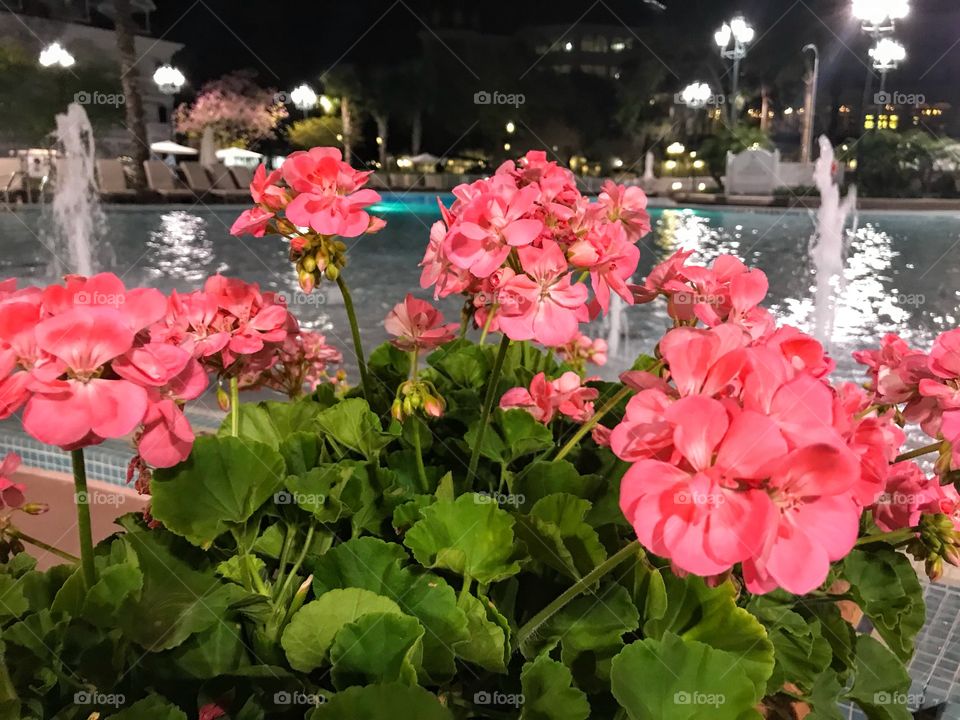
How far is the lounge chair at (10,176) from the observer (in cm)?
414

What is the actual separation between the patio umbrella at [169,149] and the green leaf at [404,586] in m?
5.36

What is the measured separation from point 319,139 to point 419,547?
199 inches

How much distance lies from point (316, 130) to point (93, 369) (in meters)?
5.21

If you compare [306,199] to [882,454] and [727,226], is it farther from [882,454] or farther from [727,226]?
[727,226]

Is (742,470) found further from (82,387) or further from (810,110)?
(810,110)

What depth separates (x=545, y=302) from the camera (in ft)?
1.10

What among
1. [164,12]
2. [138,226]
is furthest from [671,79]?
[138,226]

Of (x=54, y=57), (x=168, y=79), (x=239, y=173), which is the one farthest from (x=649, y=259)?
(x=54, y=57)

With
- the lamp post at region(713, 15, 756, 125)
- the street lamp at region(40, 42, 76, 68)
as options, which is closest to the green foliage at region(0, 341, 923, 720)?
the lamp post at region(713, 15, 756, 125)

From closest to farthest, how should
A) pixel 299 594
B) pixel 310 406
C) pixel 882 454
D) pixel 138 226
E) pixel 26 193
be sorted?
pixel 882 454, pixel 299 594, pixel 310 406, pixel 26 193, pixel 138 226

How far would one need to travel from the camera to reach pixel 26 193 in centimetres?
437

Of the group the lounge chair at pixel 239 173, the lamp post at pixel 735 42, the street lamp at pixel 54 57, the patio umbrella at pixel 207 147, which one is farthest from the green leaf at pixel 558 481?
the patio umbrella at pixel 207 147

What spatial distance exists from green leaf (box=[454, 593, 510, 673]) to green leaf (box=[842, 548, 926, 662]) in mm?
225

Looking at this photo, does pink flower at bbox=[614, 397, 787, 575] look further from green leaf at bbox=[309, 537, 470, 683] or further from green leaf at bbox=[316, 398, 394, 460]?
green leaf at bbox=[316, 398, 394, 460]
